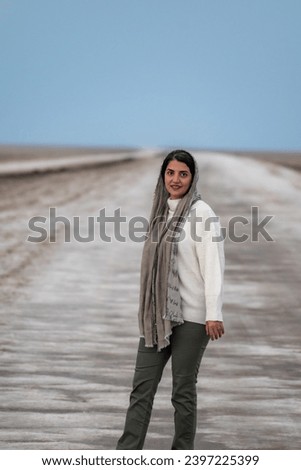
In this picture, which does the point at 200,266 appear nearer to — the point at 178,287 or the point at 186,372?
the point at 178,287

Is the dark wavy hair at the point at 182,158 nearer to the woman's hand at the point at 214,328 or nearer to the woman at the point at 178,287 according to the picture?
the woman at the point at 178,287

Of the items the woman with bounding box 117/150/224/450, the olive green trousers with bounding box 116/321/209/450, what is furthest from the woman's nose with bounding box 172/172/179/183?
the olive green trousers with bounding box 116/321/209/450

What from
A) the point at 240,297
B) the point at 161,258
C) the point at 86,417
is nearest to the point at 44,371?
the point at 86,417

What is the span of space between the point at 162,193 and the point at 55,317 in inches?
259

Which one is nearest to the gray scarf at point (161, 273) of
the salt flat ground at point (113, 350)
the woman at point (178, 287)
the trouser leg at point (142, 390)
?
the woman at point (178, 287)

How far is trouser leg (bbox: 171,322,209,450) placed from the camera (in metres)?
6.26

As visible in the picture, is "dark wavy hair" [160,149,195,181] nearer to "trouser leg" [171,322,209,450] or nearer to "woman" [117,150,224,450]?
"woman" [117,150,224,450]

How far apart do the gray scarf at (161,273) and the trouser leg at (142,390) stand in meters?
0.10

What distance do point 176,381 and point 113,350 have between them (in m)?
4.61

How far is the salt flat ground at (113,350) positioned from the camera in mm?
7977

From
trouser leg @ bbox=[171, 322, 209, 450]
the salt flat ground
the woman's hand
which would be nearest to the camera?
the woman's hand

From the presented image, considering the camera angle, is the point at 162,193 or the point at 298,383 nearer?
the point at 162,193

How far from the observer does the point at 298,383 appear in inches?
376
